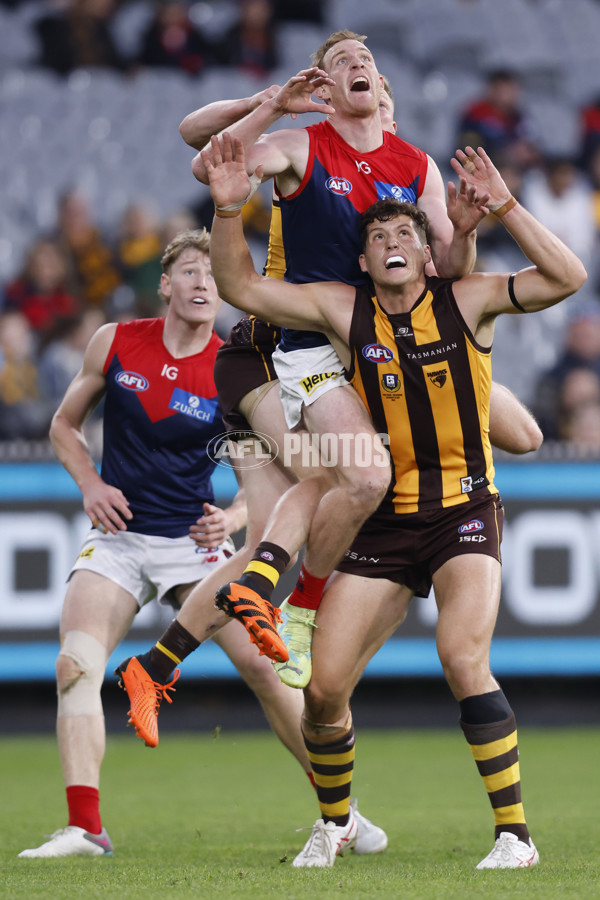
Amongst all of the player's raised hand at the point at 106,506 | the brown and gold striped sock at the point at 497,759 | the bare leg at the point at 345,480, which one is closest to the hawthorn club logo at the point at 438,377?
the bare leg at the point at 345,480

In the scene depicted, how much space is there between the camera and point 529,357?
456 inches

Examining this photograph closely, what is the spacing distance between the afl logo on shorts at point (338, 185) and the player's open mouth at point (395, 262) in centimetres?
38

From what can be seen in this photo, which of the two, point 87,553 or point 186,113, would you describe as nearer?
point 87,553

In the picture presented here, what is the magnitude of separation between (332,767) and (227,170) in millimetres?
2440

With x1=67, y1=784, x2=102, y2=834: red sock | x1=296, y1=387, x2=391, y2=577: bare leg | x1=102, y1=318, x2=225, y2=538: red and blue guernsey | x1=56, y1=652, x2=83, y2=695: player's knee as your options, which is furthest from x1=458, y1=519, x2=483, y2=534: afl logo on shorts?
x1=67, y1=784, x2=102, y2=834: red sock

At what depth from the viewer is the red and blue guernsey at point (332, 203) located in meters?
4.96

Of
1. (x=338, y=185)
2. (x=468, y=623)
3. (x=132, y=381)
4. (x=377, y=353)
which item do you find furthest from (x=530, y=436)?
(x=132, y=381)

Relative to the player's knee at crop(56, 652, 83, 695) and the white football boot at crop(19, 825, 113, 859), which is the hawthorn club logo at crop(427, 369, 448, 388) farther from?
the white football boot at crop(19, 825, 113, 859)

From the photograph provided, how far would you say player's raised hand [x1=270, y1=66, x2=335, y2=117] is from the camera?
465 centimetres

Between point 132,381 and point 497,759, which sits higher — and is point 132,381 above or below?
above

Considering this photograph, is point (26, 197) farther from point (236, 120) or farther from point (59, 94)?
point (236, 120)

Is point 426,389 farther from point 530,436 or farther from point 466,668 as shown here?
point 466,668

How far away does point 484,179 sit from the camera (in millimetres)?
4781

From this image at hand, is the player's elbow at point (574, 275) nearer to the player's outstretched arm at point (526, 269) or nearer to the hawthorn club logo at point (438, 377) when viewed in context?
the player's outstretched arm at point (526, 269)
